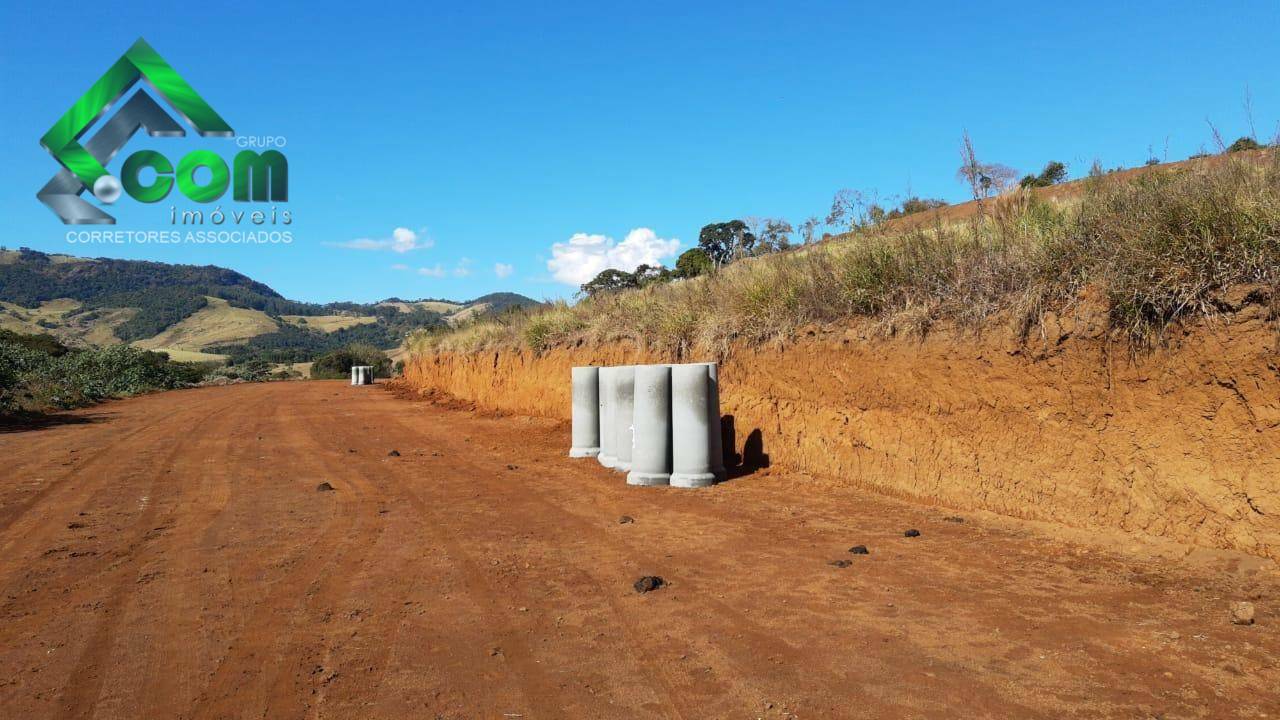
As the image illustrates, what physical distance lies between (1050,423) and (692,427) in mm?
3949

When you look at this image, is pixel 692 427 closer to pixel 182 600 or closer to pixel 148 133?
pixel 182 600

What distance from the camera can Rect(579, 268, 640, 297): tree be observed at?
18616mm

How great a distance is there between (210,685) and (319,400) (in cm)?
2436

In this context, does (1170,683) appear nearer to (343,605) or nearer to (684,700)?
(684,700)

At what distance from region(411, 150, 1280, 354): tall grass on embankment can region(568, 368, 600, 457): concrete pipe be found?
1.39 m

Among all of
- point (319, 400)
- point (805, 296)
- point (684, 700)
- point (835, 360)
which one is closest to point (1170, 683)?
point (684, 700)


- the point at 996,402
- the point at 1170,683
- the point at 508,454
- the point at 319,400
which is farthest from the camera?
the point at 319,400

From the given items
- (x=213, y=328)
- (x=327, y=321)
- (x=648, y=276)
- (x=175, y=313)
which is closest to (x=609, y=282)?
(x=648, y=276)

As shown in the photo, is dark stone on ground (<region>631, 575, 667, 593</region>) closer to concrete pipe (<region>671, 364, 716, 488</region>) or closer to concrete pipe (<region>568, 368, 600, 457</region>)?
concrete pipe (<region>671, 364, 716, 488</region>)

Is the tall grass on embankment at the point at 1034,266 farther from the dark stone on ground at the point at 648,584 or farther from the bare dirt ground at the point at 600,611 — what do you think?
the dark stone on ground at the point at 648,584

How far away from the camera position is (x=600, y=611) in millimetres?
4785

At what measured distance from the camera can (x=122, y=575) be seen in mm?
5570

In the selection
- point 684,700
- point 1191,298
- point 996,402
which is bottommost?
point 684,700

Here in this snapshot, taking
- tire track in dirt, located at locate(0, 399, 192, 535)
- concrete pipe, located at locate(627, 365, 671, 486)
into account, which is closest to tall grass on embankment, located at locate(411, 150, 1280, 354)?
concrete pipe, located at locate(627, 365, 671, 486)
